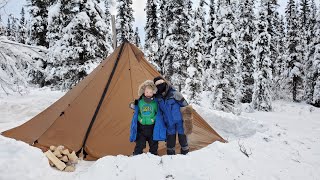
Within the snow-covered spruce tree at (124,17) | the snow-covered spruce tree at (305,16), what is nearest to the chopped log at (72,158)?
the snow-covered spruce tree at (124,17)

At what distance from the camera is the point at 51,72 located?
1482 cm

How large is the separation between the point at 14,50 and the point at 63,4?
874cm

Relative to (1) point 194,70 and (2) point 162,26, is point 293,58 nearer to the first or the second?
(2) point 162,26

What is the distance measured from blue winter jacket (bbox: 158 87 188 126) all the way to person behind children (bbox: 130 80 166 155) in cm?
13

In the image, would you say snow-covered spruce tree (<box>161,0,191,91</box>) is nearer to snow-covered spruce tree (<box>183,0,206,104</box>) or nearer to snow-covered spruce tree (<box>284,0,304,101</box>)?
snow-covered spruce tree (<box>183,0,206,104</box>)

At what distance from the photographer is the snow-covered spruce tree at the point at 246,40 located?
98.6 feet

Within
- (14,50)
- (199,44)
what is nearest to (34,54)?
(14,50)

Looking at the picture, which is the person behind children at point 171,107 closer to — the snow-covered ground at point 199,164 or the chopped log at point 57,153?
the snow-covered ground at point 199,164

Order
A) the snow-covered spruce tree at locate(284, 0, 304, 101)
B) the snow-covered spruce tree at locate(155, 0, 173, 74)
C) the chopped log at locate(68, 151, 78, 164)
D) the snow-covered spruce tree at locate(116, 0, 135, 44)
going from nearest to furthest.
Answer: the chopped log at locate(68, 151, 78, 164) → the snow-covered spruce tree at locate(155, 0, 173, 74) → the snow-covered spruce tree at locate(116, 0, 135, 44) → the snow-covered spruce tree at locate(284, 0, 304, 101)

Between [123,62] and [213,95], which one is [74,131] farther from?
[213,95]

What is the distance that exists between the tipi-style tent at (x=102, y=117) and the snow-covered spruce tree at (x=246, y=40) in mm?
23334

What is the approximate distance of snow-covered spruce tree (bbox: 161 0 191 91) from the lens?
1003 inches

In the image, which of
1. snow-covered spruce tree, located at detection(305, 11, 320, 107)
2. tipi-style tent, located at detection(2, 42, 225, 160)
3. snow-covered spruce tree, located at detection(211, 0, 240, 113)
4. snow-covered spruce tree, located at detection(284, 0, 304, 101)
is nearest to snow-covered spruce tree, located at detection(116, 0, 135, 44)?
snow-covered spruce tree, located at detection(211, 0, 240, 113)

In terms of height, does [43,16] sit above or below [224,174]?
above
